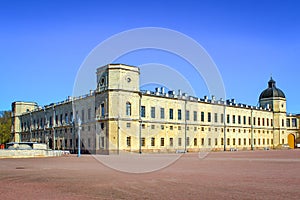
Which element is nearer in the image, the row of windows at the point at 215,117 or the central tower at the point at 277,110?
the row of windows at the point at 215,117

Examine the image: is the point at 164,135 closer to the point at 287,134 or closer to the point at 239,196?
the point at 287,134

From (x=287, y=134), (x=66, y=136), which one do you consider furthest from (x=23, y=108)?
(x=287, y=134)

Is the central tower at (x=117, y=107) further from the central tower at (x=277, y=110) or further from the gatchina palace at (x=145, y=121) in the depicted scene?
the central tower at (x=277, y=110)

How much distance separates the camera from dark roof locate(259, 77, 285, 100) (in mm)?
93438

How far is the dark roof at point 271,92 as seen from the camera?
93.4 meters

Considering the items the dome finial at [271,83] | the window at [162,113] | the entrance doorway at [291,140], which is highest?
the dome finial at [271,83]

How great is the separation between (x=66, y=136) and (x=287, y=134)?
2306 inches

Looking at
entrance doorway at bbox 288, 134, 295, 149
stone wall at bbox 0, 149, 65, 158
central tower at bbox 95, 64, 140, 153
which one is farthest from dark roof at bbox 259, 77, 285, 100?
stone wall at bbox 0, 149, 65, 158

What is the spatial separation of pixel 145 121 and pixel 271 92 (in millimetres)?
45770

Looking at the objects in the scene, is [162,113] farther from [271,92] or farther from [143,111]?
[271,92]

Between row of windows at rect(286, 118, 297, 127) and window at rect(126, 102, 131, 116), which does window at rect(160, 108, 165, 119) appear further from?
row of windows at rect(286, 118, 297, 127)

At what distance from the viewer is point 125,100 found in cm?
5672

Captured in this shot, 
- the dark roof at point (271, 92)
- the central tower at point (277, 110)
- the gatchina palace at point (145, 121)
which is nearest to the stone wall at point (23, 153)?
the gatchina palace at point (145, 121)

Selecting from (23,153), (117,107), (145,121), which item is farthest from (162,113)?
(23,153)
